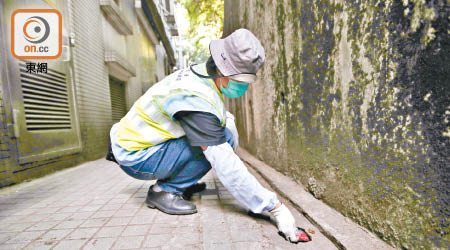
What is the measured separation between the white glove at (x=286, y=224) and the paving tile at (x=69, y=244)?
43.8 inches

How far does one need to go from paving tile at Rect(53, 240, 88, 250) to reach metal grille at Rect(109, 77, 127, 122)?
5.41m

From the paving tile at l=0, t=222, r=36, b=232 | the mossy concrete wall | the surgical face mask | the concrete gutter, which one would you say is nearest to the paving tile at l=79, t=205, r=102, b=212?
the paving tile at l=0, t=222, r=36, b=232

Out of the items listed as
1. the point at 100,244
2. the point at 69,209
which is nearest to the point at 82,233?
the point at 100,244

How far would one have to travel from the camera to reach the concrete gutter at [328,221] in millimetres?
1178

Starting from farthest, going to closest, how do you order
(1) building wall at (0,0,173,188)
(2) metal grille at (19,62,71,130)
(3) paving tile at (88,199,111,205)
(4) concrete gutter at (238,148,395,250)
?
(2) metal grille at (19,62,71,130), (1) building wall at (0,0,173,188), (3) paving tile at (88,199,111,205), (4) concrete gutter at (238,148,395,250)

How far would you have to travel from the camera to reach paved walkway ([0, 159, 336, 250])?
4.34 feet

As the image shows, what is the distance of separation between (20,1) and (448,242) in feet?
14.4

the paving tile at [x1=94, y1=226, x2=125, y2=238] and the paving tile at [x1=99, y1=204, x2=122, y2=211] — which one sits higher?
the paving tile at [x1=94, y1=226, x2=125, y2=238]

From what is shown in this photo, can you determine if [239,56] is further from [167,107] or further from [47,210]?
[47,210]

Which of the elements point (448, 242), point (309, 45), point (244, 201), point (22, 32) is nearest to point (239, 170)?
point (244, 201)

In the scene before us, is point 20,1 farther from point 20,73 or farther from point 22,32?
point 20,73

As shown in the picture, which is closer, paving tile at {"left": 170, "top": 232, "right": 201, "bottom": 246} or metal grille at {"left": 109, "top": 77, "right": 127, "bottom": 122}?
paving tile at {"left": 170, "top": 232, "right": 201, "bottom": 246}

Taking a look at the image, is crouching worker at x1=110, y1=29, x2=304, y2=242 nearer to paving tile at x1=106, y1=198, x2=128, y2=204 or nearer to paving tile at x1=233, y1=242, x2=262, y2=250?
paving tile at x1=233, y1=242, x2=262, y2=250

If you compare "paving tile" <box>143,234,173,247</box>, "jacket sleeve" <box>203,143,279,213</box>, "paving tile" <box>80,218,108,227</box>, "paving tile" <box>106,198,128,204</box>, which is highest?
"jacket sleeve" <box>203,143,279,213</box>
